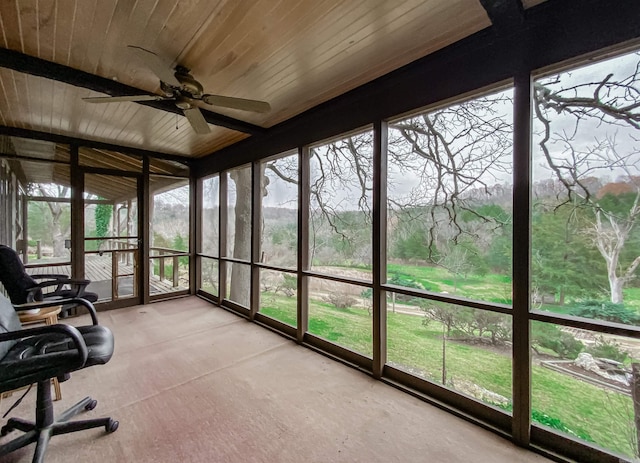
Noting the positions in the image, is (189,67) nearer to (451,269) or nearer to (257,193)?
(257,193)

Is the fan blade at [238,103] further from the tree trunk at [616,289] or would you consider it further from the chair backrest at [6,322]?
the tree trunk at [616,289]

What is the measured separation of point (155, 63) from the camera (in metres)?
1.74

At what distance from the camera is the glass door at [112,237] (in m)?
4.47

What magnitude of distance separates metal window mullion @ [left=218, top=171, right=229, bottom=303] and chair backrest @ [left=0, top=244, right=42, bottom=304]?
232 centimetres

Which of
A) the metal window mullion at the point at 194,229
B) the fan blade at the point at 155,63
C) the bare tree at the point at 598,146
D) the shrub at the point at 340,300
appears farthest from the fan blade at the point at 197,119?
the metal window mullion at the point at 194,229

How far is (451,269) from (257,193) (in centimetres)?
273

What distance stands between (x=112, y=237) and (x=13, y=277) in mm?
2022

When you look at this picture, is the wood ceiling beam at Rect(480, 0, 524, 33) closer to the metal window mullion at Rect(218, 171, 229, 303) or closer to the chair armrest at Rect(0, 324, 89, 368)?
the chair armrest at Rect(0, 324, 89, 368)

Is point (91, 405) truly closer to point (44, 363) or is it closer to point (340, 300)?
point (44, 363)

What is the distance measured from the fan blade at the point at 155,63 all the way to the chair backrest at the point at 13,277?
94.3 inches

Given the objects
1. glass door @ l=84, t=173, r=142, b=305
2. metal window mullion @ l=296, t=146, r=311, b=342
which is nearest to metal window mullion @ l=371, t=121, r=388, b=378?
metal window mullion @ l=296, t=146, r=311, b=342

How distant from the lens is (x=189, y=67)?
2316mm

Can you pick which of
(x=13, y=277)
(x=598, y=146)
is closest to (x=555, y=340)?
(x=598, y=146)

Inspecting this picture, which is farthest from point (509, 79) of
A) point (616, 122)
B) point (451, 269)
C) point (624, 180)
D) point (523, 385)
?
point (523, 385)
